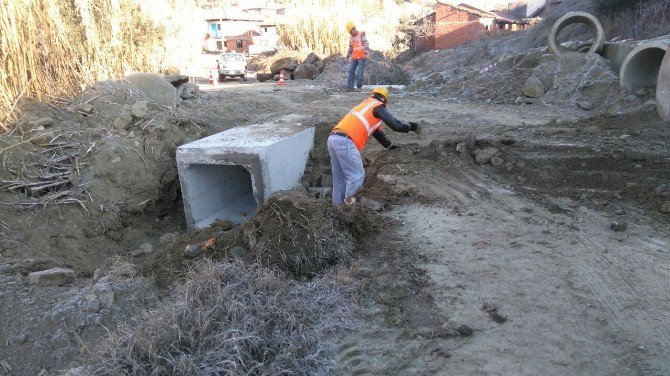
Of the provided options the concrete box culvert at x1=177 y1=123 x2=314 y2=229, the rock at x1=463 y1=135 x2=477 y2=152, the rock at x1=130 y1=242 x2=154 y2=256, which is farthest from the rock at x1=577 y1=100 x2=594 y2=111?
the rock at x1=130 y1=242 x2=154 y2=256

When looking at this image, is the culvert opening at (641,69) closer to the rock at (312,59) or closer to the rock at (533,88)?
the rock at (533,88)

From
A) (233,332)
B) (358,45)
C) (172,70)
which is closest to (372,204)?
(233,332)

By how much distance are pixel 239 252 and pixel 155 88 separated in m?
5.67

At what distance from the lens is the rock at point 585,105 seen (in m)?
9.83

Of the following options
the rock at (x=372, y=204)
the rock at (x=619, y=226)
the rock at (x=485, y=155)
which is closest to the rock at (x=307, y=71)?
the rock at (x=485, y=155)

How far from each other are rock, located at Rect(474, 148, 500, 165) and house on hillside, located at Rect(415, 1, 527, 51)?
70.3ft

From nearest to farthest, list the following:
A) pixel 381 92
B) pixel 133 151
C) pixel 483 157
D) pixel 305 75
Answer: pixel 381 92 < pixel 483 157 < pixel 133 151 < pixel 305 75

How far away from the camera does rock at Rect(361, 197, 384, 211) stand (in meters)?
5.31

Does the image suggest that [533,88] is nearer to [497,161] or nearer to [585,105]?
[585,105]

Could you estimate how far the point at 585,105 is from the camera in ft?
32.4

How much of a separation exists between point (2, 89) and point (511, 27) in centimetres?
2847

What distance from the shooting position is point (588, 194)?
550 centimetres

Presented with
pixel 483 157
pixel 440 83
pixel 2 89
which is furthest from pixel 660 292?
pixel 440 83

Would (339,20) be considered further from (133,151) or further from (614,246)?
(614,246)
